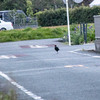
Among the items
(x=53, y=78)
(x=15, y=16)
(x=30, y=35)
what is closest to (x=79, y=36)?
(x=30, y=35)

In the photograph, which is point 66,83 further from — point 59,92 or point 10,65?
point 10,65

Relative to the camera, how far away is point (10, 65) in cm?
1570

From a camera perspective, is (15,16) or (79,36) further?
(15,16)

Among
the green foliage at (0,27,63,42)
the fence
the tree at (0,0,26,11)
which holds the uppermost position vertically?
the tree at (0,0,26,11)

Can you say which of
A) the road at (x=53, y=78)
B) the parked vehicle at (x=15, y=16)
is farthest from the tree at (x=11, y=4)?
the road at (x=53, y=78)

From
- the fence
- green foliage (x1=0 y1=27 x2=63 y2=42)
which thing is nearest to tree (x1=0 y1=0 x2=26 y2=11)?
the fence

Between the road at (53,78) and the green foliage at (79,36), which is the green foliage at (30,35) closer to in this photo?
the green foliage at (79,36)

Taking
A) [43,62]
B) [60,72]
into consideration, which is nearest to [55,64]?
[43,62]

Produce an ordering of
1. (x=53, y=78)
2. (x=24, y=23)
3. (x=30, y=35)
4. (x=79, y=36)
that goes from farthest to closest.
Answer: (x=24, y=23), (x=30, y=35), (x=79, y=36), (x=53, y=78)

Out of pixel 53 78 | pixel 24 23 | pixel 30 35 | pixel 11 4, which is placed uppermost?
pixel 11 4

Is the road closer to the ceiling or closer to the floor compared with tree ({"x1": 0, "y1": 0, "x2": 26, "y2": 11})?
closer to the floor

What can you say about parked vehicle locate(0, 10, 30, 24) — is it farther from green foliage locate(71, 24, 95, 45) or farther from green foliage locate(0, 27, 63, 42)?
green foliage locate(71, 24, 95, 45)

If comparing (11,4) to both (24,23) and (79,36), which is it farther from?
(79,36)

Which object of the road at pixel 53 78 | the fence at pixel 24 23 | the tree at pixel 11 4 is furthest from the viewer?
the tree at pixel 11 4
